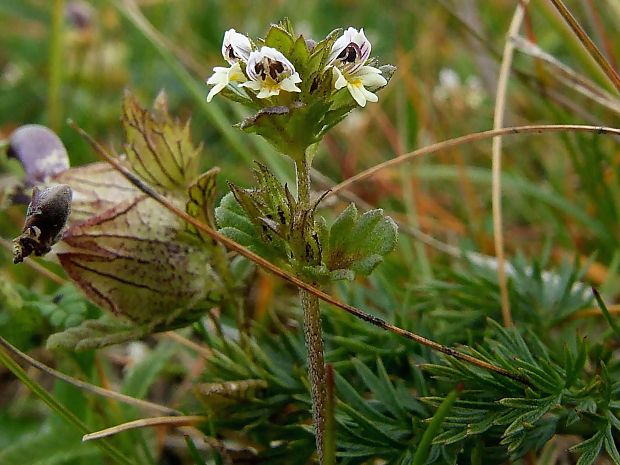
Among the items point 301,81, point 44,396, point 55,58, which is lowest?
point 44,396

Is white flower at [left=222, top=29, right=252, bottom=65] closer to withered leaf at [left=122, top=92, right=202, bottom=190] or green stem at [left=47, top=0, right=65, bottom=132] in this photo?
withered leaf at [left=122, top=92, right=202, bottom=190]

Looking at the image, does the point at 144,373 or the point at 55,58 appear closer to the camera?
the point at 144,373

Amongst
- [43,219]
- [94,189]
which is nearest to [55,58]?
[94,189]

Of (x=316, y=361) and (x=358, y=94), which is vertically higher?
(x=358, y=94)

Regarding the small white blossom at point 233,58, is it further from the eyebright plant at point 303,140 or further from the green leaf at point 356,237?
the green leaf at point 356,237

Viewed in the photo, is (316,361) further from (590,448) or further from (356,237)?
(590,448)

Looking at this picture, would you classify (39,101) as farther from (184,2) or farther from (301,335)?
(301,335)

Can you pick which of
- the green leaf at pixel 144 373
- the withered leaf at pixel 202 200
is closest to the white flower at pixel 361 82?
the withered leaf at pixel 202 200

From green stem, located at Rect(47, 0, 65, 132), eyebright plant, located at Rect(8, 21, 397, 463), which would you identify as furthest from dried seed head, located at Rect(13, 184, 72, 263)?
green stem, located at Rect(47, 0, 65, 132)
